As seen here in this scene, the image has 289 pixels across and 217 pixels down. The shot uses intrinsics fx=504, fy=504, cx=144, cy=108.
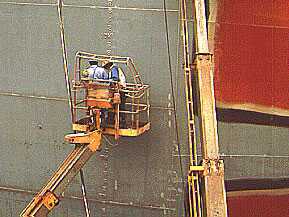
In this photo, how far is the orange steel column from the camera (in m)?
3.03

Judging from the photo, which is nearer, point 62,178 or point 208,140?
point 208,140

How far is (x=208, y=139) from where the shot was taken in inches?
130

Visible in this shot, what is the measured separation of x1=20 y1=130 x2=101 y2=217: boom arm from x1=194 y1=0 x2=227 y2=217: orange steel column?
138cm

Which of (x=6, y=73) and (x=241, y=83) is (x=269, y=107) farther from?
(x=6, y=73)

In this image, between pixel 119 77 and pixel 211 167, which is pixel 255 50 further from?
pixel 211 167

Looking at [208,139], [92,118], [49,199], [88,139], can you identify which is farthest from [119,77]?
[208,139]

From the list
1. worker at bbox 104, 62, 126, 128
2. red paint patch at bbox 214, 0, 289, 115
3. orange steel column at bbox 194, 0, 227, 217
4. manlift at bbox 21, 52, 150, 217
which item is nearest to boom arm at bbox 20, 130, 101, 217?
manlift at bbox 21, 52, 150, 217

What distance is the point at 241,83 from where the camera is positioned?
4941 mm

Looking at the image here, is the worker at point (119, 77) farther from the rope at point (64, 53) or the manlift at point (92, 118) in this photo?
the rope at point (64, 53)

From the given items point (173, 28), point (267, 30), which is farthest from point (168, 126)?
point (267, 30)

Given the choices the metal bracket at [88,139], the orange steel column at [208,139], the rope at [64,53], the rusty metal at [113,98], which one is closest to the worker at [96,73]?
the rusty metal at [113,98]

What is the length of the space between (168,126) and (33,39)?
1.72 metres

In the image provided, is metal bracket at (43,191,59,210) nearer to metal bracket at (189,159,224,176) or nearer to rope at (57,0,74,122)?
rope at (57,0,74,122)

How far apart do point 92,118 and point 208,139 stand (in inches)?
65.6
